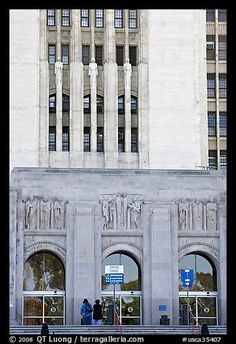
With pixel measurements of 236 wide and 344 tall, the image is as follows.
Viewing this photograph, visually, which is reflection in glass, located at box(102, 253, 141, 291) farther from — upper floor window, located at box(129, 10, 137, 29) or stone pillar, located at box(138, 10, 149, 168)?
upper floor window, located at box(129, 10, 137, 29)

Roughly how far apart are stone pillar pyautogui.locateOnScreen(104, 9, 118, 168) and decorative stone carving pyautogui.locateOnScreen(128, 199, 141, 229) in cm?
1342

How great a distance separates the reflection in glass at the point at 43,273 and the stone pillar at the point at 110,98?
14675 mm

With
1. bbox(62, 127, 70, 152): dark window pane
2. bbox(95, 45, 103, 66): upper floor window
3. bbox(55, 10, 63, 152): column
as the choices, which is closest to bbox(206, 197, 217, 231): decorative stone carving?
bbox(55, 10, 63, 152): column

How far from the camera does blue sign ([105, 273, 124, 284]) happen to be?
35281mm

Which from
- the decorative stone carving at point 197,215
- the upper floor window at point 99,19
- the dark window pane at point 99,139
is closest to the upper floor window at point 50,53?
the upper floor window at point 99,19

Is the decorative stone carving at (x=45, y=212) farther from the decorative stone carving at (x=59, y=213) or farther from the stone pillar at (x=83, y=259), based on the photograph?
the stone pillar at (x=83, y=259)

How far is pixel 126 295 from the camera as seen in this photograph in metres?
37.8

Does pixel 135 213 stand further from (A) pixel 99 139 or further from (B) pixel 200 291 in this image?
(A) pixel 99 139

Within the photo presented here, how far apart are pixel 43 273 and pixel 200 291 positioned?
7.36 meters

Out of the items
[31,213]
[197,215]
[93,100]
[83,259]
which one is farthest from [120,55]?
[83,259]
